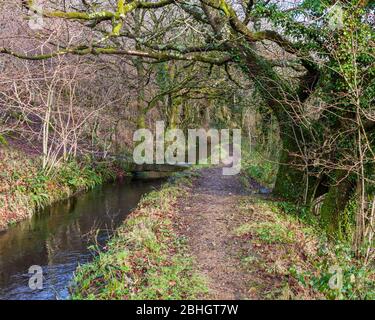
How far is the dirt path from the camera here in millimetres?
6312

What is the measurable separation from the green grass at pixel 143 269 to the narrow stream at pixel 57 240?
0.67 meters

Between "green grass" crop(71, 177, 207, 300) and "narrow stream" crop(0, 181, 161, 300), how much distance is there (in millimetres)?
670

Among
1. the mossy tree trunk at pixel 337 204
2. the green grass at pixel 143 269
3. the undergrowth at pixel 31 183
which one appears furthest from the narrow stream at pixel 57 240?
the mossy tree trunk at pixel 337 204

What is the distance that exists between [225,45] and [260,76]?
1343 mm

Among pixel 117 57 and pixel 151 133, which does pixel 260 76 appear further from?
pixel 151 133

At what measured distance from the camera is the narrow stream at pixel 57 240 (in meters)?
7.71

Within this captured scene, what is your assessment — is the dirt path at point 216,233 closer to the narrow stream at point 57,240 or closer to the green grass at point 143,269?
the green grass at point 143,269

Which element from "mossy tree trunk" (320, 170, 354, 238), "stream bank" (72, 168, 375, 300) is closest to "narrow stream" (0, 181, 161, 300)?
"stream bank" (72, 168, 375, 300)

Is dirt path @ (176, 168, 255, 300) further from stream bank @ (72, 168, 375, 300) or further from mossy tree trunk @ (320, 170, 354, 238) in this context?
mossy tree trunk @ (320, 170, 354, 238)

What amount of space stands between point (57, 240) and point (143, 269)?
14.7 ft

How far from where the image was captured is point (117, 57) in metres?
20.7

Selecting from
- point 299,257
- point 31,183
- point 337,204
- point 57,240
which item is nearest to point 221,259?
point 299,257

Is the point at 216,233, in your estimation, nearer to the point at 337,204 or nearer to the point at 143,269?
the point at 143,269

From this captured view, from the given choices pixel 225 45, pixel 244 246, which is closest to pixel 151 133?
pixel 225 45
